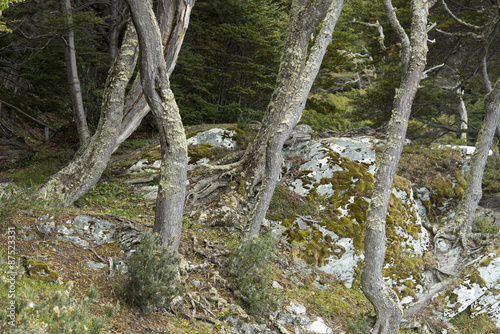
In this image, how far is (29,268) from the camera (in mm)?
3725

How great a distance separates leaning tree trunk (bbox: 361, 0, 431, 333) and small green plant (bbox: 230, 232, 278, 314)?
152 centimetres

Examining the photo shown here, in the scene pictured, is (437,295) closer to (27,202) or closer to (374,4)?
(27,202)

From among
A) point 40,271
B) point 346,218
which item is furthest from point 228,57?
point 40,271

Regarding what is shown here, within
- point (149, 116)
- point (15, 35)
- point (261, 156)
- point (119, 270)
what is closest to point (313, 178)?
point (261, 156)

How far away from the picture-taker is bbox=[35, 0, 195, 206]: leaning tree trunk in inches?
237

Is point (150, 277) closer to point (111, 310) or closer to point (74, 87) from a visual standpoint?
point (111, 310)

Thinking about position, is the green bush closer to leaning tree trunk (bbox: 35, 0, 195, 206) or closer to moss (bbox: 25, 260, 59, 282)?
moss (bbox: 25, 260, 59, 282)

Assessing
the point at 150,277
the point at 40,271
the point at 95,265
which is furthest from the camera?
the point at 95,265

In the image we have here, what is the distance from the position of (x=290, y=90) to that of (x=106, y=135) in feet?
10.6

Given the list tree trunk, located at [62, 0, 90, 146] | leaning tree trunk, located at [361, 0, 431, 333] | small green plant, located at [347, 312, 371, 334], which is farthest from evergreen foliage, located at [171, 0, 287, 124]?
small green plant, located at [347, 312, 371, 334]

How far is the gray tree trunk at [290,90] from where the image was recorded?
18.5 feet

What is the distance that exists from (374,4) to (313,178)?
Result: 6.27m

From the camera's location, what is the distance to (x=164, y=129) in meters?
4.64

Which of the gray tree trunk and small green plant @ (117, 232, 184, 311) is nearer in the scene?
small green plant @ (117, 232, 184, 311)
